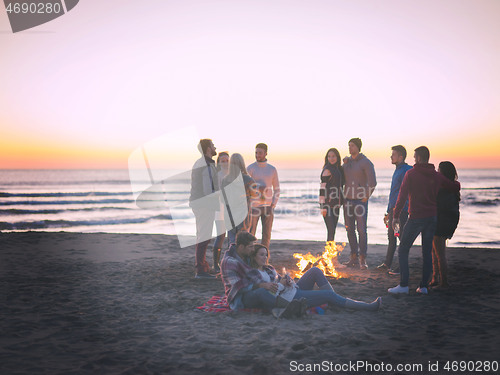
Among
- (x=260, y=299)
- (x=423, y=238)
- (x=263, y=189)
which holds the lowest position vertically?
(x=260, y=299)

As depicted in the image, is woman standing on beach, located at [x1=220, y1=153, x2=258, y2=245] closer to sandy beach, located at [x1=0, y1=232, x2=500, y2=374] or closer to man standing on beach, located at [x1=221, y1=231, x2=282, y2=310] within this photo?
sandy beach, located at [x1=0, y1=232, x2=500, y2=374]

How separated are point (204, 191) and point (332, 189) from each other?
2.60m

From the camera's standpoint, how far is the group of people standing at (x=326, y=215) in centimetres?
516

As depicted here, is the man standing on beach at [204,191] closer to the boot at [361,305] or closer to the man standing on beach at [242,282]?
the man standing on beach at [242,282]

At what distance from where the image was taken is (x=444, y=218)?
6254 mm

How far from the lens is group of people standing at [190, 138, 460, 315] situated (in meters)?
5.16

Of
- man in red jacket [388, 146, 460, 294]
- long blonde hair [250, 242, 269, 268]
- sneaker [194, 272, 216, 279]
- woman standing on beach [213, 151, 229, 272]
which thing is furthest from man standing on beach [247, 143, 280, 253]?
man in red jacket [388, 146, 460, 294]

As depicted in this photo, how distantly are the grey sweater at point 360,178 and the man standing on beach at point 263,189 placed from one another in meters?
1.47

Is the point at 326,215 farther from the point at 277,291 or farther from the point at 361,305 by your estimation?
the point at 277,291

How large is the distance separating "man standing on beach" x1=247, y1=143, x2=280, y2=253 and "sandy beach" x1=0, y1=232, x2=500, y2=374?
1.40m

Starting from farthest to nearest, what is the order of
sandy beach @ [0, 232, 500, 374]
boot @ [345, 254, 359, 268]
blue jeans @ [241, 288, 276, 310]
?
1. boot @ [345, 254, 359, 268]
2. blue jeans @ [241, 288, 276, 310]
3. sandy beach @ [0, 232, 500, 374]

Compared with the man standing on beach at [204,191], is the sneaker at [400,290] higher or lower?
lower

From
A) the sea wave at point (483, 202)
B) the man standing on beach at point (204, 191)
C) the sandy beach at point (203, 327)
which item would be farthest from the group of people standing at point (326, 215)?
the sea wave at point (483, 202)

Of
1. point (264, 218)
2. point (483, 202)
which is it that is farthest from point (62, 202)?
point (483, 202)
